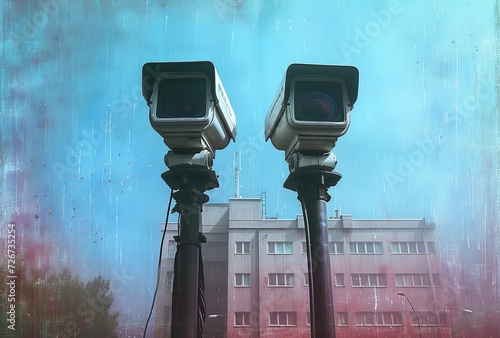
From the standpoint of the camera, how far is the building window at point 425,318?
698cm

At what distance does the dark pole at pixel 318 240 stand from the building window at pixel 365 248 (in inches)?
160

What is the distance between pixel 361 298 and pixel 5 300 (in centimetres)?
480

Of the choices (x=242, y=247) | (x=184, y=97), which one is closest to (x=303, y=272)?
Result: (x=242, y=247)

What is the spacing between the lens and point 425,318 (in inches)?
289

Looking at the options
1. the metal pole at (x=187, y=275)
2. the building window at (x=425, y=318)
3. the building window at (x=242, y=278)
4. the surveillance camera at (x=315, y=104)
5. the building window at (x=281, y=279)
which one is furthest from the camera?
the building window at (x=425, y=318)

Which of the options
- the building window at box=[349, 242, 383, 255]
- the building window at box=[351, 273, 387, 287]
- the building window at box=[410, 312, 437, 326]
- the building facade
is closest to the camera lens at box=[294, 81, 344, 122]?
the building facade

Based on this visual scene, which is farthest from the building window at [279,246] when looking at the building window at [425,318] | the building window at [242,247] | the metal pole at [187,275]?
the building window at [425,318]

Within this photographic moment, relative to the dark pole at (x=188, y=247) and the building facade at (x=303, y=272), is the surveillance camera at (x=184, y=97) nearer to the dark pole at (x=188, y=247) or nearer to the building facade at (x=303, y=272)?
the dark pole at (x=188, y=247)

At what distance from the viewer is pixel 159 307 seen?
245 centimetres

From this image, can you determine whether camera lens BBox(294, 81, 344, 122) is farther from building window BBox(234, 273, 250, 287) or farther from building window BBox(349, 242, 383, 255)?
building window BBox(349, 242, 383, 255)

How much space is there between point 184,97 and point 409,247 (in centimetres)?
420

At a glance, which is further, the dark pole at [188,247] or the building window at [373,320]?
the building window at [373,320]

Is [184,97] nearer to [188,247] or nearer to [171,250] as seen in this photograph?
[188,247]

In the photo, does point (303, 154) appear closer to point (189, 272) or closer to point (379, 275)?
point (189, 272)
